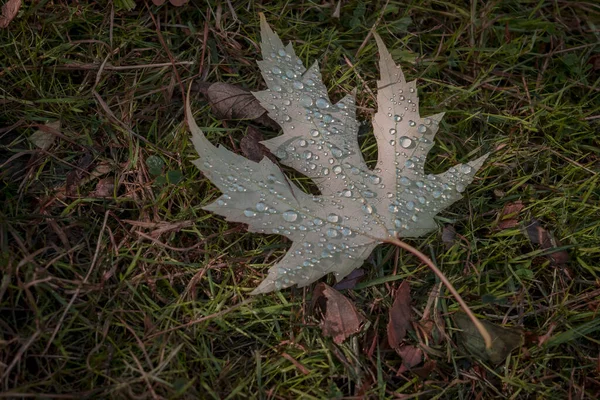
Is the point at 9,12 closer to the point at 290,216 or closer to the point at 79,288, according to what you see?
the point at 79,288

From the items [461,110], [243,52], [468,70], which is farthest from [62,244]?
[468,70]

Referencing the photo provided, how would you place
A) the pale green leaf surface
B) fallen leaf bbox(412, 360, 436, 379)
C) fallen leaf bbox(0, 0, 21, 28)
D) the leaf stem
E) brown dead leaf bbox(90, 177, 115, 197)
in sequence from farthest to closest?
fallen leaf bbox(0, 0, 21, 28)
brown dead leaf bbox(90, 177, 115, 197)
fallen leaf bbox(412, 360, 436, 379)
the pale green leaf surface
the leaf stem

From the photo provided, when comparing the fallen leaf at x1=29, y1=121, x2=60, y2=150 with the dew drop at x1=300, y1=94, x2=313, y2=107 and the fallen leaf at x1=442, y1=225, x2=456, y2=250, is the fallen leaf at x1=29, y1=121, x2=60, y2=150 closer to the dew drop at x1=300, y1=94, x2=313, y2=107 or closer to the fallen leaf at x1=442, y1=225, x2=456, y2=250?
the dew drop at x1=300, y1=94, x2=313, y2=107

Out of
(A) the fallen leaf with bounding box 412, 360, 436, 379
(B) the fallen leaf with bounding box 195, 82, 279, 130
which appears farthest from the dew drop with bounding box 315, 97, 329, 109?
(A) the fallen leaf with bounding box 412, 360, 436, 379

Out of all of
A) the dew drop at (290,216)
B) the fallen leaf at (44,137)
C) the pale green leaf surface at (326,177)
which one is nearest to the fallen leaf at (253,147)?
the pale green leaf surface at (326,177)

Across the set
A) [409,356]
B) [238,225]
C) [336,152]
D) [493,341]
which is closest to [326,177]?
[336,152]

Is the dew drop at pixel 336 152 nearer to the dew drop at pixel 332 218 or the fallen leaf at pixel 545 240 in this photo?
the dew drop at pixel 332 218
